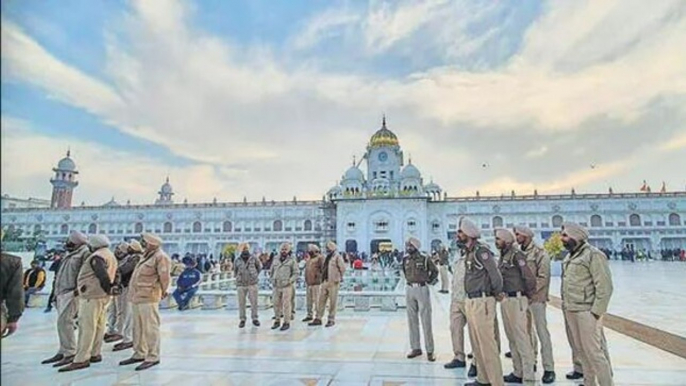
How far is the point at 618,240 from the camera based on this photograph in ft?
164

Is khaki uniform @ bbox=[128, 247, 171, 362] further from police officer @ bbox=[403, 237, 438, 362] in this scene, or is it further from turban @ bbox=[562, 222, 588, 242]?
turban @ bbox=[562, 222, 588, 242]

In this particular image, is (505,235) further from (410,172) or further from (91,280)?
(410,172)

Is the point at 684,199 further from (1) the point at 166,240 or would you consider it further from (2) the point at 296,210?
(1) the point at 166,240

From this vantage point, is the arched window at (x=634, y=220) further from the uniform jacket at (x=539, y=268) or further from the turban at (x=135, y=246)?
the turban at (x=135, y=246)

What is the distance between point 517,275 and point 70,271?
5.10 m

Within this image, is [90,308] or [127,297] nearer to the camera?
[90,308]

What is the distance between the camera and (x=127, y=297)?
6.08 meters

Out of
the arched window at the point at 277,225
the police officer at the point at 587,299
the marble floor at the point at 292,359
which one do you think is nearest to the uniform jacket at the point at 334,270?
the marble floor at the point at 292,359

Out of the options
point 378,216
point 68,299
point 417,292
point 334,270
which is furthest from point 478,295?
point 378,216

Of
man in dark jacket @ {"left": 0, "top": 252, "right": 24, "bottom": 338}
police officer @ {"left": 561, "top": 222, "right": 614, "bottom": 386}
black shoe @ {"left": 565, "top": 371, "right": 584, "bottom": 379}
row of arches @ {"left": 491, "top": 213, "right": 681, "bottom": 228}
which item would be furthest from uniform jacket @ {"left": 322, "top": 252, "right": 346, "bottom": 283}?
row of arches @ {"left": 491, "top": 213, "right": 681, "bottom": 228}

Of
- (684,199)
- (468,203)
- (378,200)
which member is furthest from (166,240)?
(684,199)

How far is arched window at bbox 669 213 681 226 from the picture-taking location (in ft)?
163

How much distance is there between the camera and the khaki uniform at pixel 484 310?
3.82 metres

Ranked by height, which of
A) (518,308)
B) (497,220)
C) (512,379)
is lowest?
(512,379)
